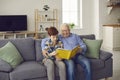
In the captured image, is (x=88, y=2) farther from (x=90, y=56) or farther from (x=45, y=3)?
(x=90, y=56)

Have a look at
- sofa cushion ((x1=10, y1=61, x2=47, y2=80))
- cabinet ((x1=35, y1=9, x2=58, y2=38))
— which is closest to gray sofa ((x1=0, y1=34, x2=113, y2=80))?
sofa cushion ((x1=10, y1=61, x2=47, y2=80))

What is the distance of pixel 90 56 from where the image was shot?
3.59 meters

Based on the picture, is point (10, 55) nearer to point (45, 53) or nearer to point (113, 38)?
point (45, 53)

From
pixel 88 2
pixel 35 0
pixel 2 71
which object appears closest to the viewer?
pixel 2 71

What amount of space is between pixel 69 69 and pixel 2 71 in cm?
97

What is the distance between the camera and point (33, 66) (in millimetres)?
3162

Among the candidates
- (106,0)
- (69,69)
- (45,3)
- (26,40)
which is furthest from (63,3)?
(69,69)

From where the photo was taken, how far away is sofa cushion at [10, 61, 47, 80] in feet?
9.82

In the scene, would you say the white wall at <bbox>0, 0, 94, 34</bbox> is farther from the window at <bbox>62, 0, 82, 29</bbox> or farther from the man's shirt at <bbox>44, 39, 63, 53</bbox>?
the man's shirt at <bbox>44, 39, 63, 53</bbox>

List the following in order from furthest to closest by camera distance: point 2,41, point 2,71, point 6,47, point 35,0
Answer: point 35,0, point 2,41, point 6,47, point 2,71

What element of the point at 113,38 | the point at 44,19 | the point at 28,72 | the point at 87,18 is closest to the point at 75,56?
the point at 28,72

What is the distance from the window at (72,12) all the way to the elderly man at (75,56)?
13.3ft

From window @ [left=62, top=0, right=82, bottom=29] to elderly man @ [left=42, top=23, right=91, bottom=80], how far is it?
4059mm

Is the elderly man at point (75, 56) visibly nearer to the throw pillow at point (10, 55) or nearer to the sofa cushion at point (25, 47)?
the sofa cushion at point (25, 47)
